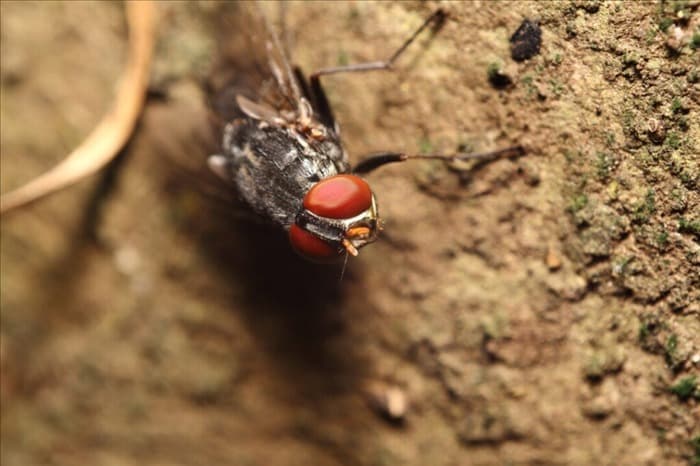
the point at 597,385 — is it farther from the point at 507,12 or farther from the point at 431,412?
the point at 507,12

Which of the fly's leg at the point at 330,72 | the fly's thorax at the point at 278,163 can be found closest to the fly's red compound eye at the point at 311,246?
the fly's thorax at the point at 278,163

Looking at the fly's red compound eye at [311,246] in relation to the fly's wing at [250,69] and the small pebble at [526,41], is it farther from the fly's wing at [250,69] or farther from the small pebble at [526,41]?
the small pebble at [526,41]

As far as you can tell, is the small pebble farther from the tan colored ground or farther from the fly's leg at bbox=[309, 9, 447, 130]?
the fly's leg at bbox=[309, 9, 447, 130]

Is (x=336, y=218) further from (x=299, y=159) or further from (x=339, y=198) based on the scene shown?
(x=299, y=159)

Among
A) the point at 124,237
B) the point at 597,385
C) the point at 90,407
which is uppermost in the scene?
the point at 124,237

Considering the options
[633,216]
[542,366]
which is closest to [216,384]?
[542,366]

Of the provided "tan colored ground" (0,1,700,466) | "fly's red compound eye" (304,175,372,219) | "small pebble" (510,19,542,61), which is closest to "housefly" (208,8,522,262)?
"fly's red compound eye" (304,175,372,219)

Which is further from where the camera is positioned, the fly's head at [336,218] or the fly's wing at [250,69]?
the fly's wing at [250,69]
